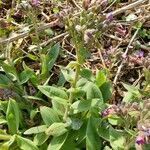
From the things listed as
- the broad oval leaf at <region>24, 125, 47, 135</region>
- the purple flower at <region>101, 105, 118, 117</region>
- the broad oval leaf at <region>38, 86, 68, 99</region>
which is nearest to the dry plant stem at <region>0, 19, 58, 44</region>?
the broad oval leaf at <region>38, 86, 68, 99</region>

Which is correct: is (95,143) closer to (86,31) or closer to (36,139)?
(36,139)

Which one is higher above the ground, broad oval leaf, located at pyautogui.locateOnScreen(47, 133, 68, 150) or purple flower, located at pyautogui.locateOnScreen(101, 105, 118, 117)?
purple flower, located at pyautogui.locateOnScreen(101, 105, 118, 117)

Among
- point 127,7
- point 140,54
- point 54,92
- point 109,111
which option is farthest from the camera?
point 127,7

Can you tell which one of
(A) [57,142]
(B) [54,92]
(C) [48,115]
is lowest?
(A) [57,142]

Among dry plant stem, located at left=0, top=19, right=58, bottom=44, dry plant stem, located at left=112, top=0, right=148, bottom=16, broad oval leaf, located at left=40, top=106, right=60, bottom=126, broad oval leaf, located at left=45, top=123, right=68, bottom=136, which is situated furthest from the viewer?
dry plant stem, located at left=112, top=0, right=148, bottom=16

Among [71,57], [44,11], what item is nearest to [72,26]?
[71,57]

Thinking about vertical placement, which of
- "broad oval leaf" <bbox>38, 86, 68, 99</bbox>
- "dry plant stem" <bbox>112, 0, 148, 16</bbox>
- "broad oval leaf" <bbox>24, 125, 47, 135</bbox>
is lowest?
"broad oval leaf" <bbox>24, 125, 47, 135</bbox>

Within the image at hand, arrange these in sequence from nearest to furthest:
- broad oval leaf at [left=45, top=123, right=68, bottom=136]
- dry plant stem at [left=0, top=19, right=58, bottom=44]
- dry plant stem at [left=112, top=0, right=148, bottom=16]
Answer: broad oval leaf at [left=45, top=123, right=68, bottom=136] < dry plant stem at [left=0, top=19, right=58, bottom=44] < dry plant stem at [left=112, top=0, right=148, bottom=16]

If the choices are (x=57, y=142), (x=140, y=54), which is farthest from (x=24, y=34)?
(x=57, y=142)

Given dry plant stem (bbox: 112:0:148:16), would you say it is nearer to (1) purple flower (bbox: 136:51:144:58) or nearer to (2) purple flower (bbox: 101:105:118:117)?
(1) purple flower (bbox: 136:51:144:58)

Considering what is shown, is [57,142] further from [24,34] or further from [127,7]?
[127,7]

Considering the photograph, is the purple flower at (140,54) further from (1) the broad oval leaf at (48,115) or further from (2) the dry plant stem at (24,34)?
(1) the broad oval leaf at (48,115)
